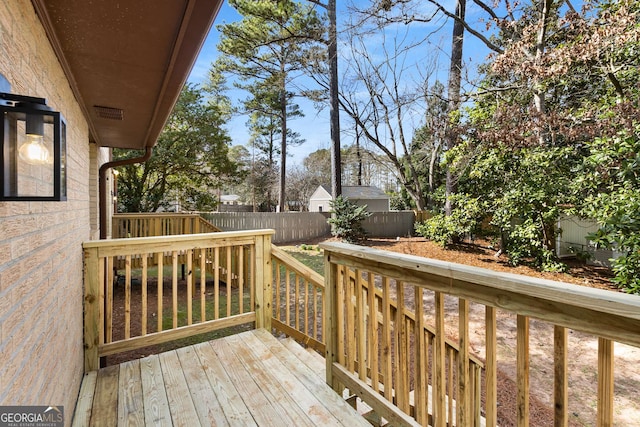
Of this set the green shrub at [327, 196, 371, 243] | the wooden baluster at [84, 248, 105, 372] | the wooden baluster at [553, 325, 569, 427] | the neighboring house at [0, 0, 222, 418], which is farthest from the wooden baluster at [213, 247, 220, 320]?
the green shrub at [327, 196, 371, 243]

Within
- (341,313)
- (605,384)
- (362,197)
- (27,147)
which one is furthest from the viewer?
(362,197)

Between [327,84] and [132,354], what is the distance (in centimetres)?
1185

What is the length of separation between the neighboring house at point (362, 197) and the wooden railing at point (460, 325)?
1678 cm

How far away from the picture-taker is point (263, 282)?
310 centimetres

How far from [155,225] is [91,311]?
541 centimetres

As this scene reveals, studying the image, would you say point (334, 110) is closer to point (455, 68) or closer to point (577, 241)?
point (455, 68)

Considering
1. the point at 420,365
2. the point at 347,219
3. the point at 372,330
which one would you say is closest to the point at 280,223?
the point at 347,219

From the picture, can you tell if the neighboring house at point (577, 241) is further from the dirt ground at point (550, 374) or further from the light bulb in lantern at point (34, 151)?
the light bulb in lantern at point (34, 151)

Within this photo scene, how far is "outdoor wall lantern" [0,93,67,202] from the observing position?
0.94 meters

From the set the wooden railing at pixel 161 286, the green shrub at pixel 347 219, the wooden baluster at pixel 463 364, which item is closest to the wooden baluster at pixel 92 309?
the wooden railing at pixel 161 286

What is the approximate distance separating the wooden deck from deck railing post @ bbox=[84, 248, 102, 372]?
13 centimetres

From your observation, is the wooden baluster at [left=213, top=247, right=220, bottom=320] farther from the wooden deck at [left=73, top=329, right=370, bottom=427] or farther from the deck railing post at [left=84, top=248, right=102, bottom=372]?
the deck railing post at [left=84, top=248, right=102, bottom=372]

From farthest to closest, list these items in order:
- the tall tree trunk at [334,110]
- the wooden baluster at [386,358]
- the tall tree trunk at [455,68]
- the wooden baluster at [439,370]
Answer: the tall tree trunk at [334,110] < the tall tree trunk at [455,68] < the wooden baluster at [386,358] < the wooden baluster at [439,370]

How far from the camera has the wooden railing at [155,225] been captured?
6.88m
